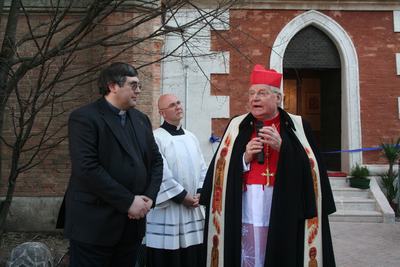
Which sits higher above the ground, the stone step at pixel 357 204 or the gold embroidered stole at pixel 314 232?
the gold embroidered stole at pixel 314 232

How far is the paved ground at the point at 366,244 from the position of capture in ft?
19.2

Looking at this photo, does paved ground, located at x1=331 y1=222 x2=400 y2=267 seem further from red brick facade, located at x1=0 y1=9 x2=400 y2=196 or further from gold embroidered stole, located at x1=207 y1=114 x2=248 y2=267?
gold embroidered stole, located at x1=207 y1=114 x2=248 y2=267

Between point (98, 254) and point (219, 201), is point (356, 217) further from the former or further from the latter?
point (98, 254)

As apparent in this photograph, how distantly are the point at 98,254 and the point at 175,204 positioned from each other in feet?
4.90

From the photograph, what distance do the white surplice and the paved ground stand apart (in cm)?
261

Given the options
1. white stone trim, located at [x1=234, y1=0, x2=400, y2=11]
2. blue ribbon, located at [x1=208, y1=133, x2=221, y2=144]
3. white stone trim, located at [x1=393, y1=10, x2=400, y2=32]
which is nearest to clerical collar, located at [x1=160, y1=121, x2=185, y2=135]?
blue ribbon, located at [x1=208, y1=133, x2=221, y2=144]

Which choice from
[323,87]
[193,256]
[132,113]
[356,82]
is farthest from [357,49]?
[132,113]

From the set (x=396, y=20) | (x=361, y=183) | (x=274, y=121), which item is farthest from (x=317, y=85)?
(x=274, y=121)

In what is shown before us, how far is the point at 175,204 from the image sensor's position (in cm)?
418

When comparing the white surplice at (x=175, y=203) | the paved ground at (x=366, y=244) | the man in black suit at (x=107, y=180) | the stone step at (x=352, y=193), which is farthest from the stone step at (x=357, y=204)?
the man in black suit at (x=107, y=180)

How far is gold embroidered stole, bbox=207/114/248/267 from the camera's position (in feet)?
10.3

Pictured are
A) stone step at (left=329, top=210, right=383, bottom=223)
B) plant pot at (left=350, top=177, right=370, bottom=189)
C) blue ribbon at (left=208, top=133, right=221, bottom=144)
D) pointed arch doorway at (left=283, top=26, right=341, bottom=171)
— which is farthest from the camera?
pointed arch doorway at (left=283, top=26, right=341, bottom=171)

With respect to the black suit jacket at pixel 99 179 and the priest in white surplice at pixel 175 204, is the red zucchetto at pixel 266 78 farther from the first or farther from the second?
the priest in white surplice at pixel 175 204

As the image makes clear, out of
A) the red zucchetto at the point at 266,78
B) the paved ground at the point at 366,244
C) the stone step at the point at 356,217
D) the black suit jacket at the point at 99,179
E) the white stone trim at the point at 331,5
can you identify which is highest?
the white stone trim at the point at 331,5
